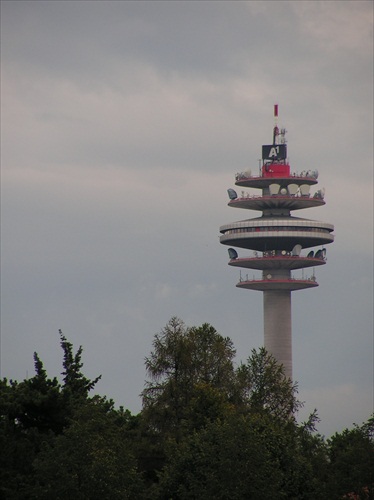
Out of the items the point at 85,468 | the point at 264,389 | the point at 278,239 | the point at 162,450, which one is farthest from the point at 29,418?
the point at 278,239

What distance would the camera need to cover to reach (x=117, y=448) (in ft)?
270

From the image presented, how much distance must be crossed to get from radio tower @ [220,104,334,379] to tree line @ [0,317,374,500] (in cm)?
7542

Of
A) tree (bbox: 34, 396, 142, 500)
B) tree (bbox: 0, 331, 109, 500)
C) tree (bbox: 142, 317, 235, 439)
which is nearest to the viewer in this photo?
tree (bbox: 34, 396, 142, 500)

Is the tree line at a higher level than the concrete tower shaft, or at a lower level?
lower

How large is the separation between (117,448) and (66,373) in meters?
21.5

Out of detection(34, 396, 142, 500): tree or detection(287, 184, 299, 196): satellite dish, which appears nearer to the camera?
detection(34, 396, 142, 500): tree

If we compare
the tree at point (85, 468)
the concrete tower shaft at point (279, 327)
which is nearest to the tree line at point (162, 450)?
the tree at point (85, 468)

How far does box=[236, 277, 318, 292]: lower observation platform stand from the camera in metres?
194

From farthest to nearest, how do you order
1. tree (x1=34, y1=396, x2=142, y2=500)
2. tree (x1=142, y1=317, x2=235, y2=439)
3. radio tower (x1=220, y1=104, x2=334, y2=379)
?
radio tower (x1=220, y1=104, x2=334, y2=379), tree (x1=142, y1=317, x2=235, y2=439), tree (x1=34, y1=396, x2=142, y2=500)

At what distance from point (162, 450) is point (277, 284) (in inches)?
3356

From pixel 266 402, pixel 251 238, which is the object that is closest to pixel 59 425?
pixel 266 402

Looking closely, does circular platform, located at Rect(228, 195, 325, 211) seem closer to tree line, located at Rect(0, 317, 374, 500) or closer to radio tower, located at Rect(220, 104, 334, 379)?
radio tower, located at Rect(220, 104, 334, 379)

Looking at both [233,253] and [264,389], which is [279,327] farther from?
[264,389]

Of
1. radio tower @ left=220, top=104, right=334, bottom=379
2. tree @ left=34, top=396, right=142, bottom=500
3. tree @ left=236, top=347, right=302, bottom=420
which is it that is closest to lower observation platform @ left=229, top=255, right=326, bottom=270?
radio tower @ left=220, top=104, right=334, bottom=379
